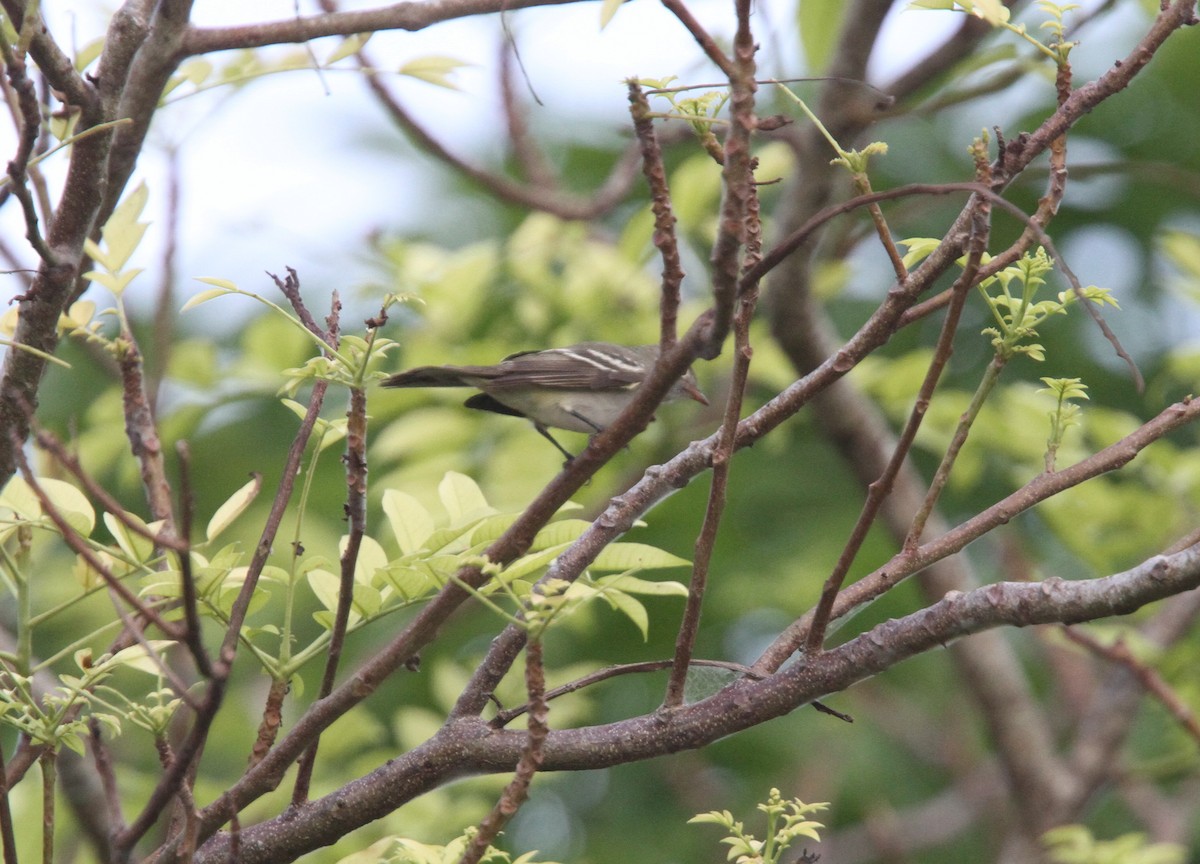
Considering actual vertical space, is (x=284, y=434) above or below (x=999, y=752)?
above

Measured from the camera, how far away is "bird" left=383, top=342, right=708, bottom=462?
5.28 m

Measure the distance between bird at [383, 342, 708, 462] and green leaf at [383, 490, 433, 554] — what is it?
247 cm

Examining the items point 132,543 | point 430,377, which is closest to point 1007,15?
point 132,543

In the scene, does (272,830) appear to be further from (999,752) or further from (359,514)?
(999,752)

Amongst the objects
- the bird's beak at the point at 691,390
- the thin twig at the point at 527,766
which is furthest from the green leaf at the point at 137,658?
the bird's beak at the point at 691,390

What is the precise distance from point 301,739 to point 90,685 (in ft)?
1.23

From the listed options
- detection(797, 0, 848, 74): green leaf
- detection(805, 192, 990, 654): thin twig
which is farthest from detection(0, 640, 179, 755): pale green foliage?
detection(797, 0, 848, 74): green leaf

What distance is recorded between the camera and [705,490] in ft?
23.2

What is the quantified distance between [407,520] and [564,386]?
120 inches

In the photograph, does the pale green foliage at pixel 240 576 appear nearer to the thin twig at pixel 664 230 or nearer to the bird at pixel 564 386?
the thin twig at pixel 664 230

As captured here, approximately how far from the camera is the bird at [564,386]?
5.28 meters

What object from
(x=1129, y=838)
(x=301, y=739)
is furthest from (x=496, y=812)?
(x=1129, y=838)

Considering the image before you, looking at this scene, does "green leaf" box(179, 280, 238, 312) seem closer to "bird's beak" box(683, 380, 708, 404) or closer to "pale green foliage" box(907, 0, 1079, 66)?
"pale green foliage" box(907, 0, 1079, 66)

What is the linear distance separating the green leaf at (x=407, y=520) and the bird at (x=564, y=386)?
247 centimetres
